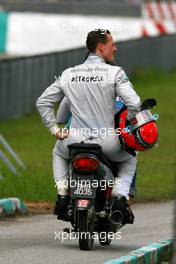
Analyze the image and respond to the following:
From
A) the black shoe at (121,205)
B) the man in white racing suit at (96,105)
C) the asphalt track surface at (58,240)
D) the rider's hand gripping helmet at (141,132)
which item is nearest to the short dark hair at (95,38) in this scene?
the man in white racing suit at (96,105)

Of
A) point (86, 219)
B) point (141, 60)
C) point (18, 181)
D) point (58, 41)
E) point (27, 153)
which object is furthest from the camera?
point (58, 41)

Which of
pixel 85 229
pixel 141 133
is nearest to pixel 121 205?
pixel 85 229

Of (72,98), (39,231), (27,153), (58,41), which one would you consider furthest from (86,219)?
(58,41)

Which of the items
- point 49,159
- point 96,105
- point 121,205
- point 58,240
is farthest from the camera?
point 49,159

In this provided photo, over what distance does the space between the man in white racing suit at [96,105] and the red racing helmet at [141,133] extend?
86 mm

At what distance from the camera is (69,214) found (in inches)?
434

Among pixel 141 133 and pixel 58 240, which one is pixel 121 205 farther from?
pixel 58 240

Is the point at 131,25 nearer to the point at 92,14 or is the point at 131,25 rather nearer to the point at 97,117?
the point at 92,14

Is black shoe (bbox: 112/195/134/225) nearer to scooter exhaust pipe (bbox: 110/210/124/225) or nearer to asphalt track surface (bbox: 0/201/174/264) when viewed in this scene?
scooter exhaust pipe (bbox: 110/210/124/225)

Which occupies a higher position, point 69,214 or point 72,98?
point 72,98

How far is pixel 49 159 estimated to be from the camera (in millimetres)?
20391

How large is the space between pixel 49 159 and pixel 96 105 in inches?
370

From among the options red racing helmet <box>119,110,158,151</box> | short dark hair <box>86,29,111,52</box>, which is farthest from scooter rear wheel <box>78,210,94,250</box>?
short dark hair <box>86,29,111,52</box>

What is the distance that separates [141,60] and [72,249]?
25597mm
